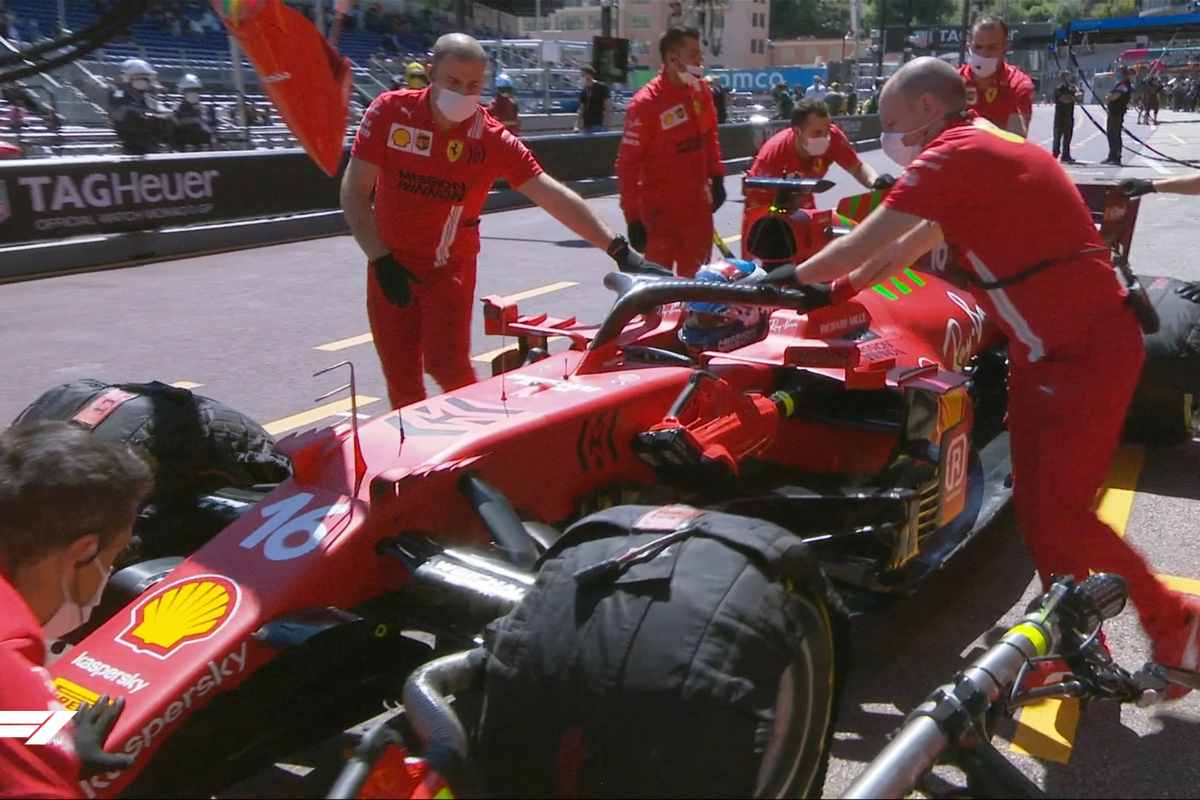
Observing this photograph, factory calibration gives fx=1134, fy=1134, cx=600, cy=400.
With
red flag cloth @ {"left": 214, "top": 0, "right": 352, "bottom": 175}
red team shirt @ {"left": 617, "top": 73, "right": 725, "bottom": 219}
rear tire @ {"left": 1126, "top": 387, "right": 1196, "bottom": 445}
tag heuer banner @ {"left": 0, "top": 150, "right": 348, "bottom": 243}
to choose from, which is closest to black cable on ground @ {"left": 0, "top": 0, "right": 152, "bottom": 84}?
red flag cloth @ {"left": 214, "top": 0, "right": 352, "bottom": 175}

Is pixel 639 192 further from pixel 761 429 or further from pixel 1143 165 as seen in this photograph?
pixel 1143 165

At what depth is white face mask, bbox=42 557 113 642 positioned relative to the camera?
1.91 metres

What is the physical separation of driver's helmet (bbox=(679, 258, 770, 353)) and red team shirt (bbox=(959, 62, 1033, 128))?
19.5 feet

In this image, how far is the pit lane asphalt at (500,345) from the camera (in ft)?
10.2

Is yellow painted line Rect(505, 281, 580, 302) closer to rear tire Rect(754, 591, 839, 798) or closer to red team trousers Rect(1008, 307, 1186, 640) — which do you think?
red team trousers Rect(1008, 307, 1186, 640)

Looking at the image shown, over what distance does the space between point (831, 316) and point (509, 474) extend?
165 centimetres

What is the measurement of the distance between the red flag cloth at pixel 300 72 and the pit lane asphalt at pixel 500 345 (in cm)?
174

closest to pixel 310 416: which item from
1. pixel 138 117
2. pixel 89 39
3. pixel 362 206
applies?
pixel 362 206

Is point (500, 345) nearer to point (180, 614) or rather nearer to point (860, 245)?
point (860, 245)

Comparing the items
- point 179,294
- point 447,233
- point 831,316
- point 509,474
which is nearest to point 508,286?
point 179,294

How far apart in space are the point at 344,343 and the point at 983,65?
17.7ft

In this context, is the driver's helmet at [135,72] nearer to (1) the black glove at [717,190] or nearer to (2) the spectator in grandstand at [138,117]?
(2) the spectator in grandstand at [138,117]

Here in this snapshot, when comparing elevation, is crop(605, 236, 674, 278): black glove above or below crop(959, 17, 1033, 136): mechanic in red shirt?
below

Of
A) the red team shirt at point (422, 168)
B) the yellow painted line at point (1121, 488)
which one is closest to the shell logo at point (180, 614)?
the red team shirt at point (422, 168)
